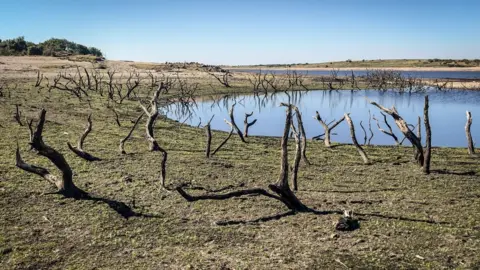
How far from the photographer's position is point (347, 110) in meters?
40.4

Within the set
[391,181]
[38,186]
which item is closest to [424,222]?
[391,181]

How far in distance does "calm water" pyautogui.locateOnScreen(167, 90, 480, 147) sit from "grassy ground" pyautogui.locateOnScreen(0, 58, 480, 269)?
36.4 ft

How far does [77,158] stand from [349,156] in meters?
9.96

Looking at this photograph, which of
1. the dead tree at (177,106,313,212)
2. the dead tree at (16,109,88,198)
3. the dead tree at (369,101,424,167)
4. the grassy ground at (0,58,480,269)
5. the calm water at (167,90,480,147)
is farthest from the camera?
the calm water at (167,90,480,147)

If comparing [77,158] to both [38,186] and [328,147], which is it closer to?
[38,186]

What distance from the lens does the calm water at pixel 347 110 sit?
26922 millimetres

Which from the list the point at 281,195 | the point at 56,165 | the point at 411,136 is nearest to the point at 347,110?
the point at 411,136

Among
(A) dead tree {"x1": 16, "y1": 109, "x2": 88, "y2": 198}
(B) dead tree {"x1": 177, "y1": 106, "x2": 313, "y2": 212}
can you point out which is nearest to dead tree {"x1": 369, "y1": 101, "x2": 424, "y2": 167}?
(B) dead tree {"x1": 177, "y1": 106, "x2": 313, "y2": 212}

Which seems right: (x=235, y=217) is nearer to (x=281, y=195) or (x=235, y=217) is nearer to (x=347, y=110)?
(x=281, y=195)

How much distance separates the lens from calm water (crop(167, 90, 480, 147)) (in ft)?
88.3

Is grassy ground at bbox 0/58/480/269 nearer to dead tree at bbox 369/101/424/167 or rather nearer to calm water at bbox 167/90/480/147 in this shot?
dead tree at bbox 369/101/424/167

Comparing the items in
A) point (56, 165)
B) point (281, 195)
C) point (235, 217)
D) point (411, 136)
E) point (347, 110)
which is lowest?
point (235, 217)

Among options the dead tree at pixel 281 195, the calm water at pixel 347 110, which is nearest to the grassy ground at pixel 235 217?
the dead tree at pixel 281 195

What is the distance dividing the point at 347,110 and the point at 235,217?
3289 centimetres
